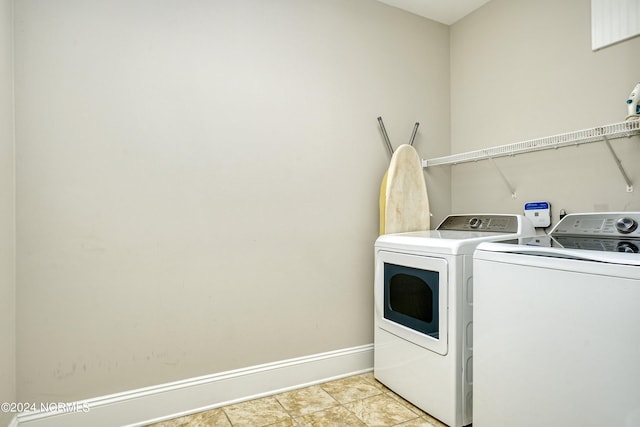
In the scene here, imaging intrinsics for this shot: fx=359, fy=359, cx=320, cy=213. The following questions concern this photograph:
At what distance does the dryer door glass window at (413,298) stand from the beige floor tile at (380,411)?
424 mm

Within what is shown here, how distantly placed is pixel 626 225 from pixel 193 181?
2072 mm

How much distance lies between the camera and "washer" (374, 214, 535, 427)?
5.55 ft

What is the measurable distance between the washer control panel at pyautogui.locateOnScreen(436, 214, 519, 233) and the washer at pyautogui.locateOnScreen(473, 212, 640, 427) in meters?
0.39

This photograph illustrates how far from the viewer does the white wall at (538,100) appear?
1838 mm

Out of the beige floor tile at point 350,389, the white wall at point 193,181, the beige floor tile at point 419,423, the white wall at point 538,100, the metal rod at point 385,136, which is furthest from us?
the metal rod at point 385,136

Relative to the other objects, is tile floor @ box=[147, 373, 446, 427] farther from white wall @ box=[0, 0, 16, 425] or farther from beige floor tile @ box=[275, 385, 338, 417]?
white wall @ box=[0, 0, 16, 425]

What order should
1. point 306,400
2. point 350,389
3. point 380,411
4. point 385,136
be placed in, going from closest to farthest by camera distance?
point 380,411, point 306,400, point 350,389, point 385,136

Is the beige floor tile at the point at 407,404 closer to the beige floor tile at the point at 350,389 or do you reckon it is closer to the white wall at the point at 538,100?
the beige floor tile at the point at 350,389

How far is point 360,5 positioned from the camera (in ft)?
7.84

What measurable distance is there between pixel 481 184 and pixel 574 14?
1084 millimetres

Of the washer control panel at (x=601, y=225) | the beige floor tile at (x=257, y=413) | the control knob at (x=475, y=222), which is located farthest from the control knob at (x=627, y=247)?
the beige floor tile at (x=257, y=413)

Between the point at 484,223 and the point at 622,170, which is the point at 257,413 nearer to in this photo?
the point at 484,223

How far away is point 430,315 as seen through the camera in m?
1.80

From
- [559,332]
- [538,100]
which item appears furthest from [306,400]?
[538,100]
